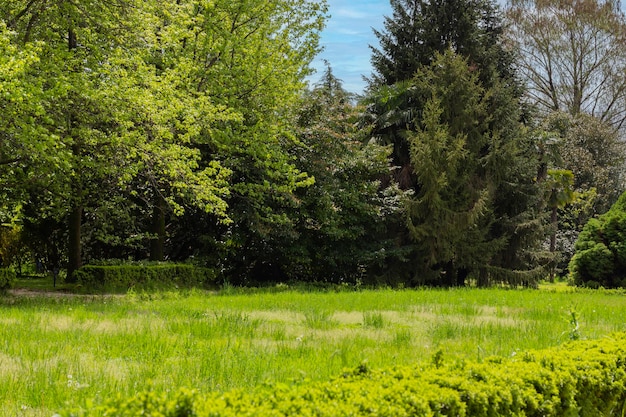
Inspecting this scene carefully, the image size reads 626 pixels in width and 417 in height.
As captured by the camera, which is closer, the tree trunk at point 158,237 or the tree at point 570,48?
the tree trunk at point 158,237

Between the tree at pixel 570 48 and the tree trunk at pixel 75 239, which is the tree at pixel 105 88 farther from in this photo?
the tree at pixel 570 48

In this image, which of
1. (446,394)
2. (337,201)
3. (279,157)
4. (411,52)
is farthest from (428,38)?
(446,394)

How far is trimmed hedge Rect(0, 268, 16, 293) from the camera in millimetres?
14523

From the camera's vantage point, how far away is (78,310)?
32.0 ft

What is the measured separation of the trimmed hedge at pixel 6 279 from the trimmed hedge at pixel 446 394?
1282cm

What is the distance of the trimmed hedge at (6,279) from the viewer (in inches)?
572

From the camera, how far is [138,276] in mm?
15422

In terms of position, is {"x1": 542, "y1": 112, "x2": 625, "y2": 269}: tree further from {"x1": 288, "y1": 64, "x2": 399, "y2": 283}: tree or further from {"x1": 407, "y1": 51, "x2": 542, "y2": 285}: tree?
{"x1": 288, "y1": 64, "x2": 399, "y2": 283}: tree

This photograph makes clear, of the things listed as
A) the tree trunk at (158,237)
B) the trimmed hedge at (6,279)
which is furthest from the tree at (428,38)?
the trimmed hedge at (6,279)

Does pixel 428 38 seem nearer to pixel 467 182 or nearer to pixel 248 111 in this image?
pixel 467 182

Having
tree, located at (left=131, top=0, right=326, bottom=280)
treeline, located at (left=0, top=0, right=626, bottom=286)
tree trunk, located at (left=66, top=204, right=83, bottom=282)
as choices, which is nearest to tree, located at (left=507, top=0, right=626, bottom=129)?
treeline, located at (left=0, top=0, right=626, bottom=286)

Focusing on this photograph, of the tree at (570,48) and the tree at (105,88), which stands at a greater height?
the tree at (570,48)

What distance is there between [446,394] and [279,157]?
1535 cm

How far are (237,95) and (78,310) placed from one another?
11176 millimetres
